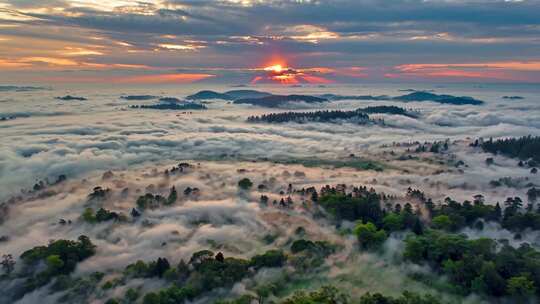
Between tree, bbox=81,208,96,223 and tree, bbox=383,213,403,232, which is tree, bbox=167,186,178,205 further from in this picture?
tree, bbox=383,213,403,232

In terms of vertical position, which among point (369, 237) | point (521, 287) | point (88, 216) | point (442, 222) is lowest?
point (88, 216)

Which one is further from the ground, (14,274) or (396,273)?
(396,273)

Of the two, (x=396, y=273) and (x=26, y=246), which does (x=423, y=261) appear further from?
(x=26, y=246)

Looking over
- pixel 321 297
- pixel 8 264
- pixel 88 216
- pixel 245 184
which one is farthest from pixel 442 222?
pixel 8 264

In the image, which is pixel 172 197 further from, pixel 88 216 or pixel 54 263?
pixel 54 263

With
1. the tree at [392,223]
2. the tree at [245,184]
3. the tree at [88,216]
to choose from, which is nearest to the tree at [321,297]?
the tree at [392,223]

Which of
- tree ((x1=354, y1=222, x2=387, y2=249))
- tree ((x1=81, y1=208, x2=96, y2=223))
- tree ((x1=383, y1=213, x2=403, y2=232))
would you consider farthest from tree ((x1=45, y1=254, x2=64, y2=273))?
tree ((x1=383, y1=213, x2=403, y2=232))

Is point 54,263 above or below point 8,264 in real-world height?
above

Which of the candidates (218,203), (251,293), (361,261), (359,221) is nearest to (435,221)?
(359,221)

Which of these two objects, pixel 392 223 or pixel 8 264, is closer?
pixel 8 264

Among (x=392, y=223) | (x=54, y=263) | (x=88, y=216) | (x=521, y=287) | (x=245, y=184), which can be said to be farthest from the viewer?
(x=245, y=184)

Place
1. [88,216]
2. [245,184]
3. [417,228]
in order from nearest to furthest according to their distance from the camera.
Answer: [417,228] → [88,216] → [245,184]
